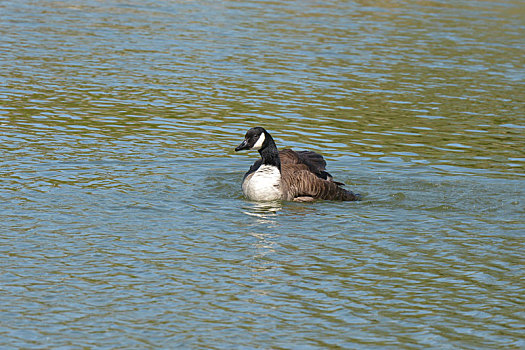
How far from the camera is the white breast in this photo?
49.0 feet

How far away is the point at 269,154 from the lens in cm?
1513

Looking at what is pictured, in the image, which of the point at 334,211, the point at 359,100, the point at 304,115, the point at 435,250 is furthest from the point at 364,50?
the point at 435,250

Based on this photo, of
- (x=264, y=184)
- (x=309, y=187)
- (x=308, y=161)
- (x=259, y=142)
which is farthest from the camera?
(x=308, y=161)

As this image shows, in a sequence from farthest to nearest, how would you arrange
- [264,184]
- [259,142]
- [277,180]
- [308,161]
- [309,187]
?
[308,161] < [309,187] < [259,142] < [277,180] < [264,184]

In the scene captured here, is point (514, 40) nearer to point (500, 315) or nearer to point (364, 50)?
point (364, 50)

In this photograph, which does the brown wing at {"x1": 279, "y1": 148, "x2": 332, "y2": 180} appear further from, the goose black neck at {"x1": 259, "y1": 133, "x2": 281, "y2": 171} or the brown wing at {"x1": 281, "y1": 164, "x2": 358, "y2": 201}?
the goose black neck at {"x1": 259, "y1": 133, "x2": 281, "y2": 171}

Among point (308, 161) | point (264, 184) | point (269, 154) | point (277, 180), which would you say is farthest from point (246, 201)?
point (308, 161)

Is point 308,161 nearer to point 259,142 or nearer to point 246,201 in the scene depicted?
point 259,142

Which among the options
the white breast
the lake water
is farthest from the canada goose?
the lake water

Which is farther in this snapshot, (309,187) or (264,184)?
(309,187)

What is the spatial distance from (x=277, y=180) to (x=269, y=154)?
45 centimetres

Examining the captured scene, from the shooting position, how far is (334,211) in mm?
14750

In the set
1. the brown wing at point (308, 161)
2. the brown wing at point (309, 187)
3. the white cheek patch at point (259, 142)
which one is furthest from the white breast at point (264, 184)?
the brown wing at point (308, 161)

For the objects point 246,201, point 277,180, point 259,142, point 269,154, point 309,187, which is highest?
point 259,142
